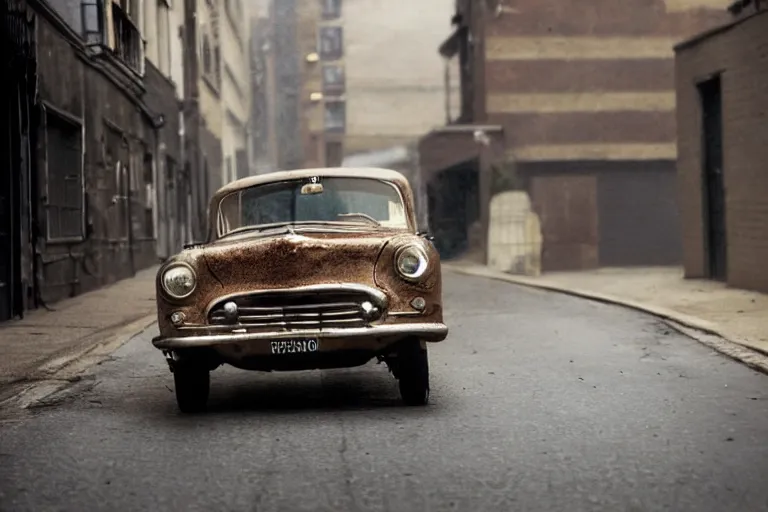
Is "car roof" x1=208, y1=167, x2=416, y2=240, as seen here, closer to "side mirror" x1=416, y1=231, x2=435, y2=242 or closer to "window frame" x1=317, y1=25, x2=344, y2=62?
"side mirror" x1=416, y1=231, x2=435, y2=242

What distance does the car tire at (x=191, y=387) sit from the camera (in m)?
7.09

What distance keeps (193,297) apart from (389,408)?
4.61ft

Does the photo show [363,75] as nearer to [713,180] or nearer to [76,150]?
[713,180]

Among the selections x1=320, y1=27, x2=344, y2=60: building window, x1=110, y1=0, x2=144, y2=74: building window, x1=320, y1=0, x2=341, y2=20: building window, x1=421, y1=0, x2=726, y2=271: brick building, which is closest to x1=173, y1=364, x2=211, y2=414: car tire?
x1=110, y1=0, x2=144, y2=74: building window

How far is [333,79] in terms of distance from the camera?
70000mm

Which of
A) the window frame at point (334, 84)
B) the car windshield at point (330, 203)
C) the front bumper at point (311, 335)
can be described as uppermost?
the window frame at point (334, 84)

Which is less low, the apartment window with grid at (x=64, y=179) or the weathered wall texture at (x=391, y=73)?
the weathered wall texture at (x=391, y=73)

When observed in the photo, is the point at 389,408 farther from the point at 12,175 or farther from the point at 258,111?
the point at 258,111

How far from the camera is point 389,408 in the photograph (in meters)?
7.20

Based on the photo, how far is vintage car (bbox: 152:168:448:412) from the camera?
22.5 ft

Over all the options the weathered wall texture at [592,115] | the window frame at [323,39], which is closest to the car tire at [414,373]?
the weathered wall texture at [592,115]

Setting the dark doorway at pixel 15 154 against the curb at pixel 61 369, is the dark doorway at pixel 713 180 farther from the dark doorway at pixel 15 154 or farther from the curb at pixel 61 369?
the dark doorway at pixel 15 154

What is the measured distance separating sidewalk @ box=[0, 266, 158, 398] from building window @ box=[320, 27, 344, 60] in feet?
173

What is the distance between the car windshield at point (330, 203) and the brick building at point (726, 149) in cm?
1047
